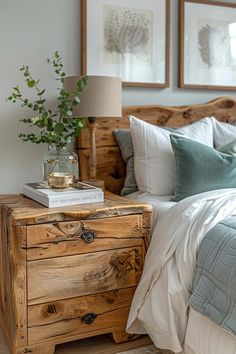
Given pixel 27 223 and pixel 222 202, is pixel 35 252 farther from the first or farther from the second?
pixel 222 202

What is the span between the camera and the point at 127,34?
259 cm

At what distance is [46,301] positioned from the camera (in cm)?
178

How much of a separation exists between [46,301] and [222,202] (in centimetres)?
88

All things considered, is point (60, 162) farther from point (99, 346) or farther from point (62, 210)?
point (99, 346)

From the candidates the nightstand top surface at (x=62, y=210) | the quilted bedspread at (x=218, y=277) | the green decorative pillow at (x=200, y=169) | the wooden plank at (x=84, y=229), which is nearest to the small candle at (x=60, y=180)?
the nightstand top surface at (x=62, y=210)

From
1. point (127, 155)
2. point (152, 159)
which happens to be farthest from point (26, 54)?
point (152, 159)

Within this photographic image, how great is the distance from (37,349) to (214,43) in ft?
7.35

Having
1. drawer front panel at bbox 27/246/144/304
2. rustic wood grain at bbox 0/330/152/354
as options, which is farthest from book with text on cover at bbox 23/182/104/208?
rustic wood grain at bbox 0/330/152/354

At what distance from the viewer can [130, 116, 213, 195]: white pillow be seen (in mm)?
2260

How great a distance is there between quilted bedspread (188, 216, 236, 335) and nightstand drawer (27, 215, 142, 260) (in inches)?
15.4

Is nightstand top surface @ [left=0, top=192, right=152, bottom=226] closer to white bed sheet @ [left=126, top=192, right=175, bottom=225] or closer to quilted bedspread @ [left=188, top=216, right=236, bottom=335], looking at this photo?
white bed sheet @ [left=126, top=192, right=175, bottom=225]

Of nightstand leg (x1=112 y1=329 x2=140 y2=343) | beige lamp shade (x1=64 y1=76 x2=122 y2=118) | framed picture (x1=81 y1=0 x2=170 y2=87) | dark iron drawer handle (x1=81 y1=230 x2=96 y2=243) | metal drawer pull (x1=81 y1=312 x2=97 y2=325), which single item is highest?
framed picture (x1=81 y1=0 x2=170 y2=87)

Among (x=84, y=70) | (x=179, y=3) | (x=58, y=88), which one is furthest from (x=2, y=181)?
(x=179, y=3)

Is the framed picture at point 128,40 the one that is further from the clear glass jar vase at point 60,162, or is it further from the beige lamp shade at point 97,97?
the clear glass jar vase at point 60,162
